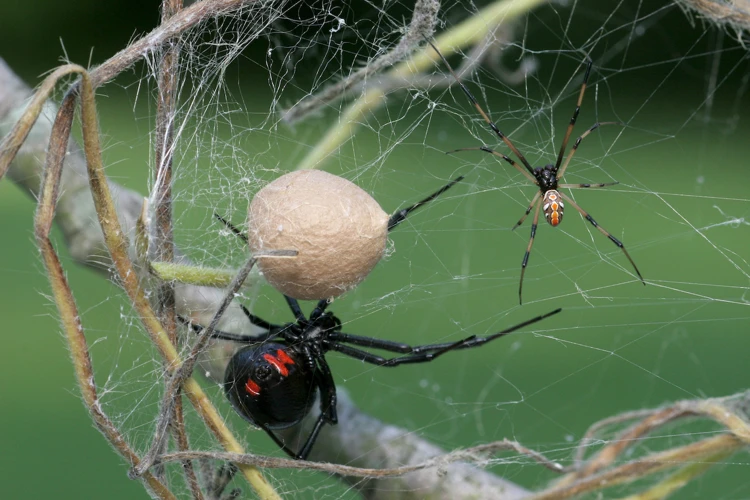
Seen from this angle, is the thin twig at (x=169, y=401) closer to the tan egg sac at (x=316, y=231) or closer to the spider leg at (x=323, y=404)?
the tan egg sac at (x=316, y=231)

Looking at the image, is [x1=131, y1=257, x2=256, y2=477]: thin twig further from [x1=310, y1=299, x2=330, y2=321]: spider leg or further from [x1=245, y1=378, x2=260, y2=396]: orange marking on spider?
[x1=310, y1=299, x2=330, y2=321]: spider leg

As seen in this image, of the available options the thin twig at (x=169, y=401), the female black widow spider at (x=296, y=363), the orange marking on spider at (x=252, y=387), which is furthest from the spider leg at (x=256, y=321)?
the thin twig at (x=169, y=401)

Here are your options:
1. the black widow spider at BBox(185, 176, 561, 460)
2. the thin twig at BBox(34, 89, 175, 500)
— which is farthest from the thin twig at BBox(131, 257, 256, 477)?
the black widow spider at BBox(185, 176, 561, 460)

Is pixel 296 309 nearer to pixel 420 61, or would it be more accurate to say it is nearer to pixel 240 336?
pixel 240 336

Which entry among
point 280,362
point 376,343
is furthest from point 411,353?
point 280,362

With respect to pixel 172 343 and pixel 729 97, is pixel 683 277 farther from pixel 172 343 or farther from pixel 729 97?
pixel 172 343
